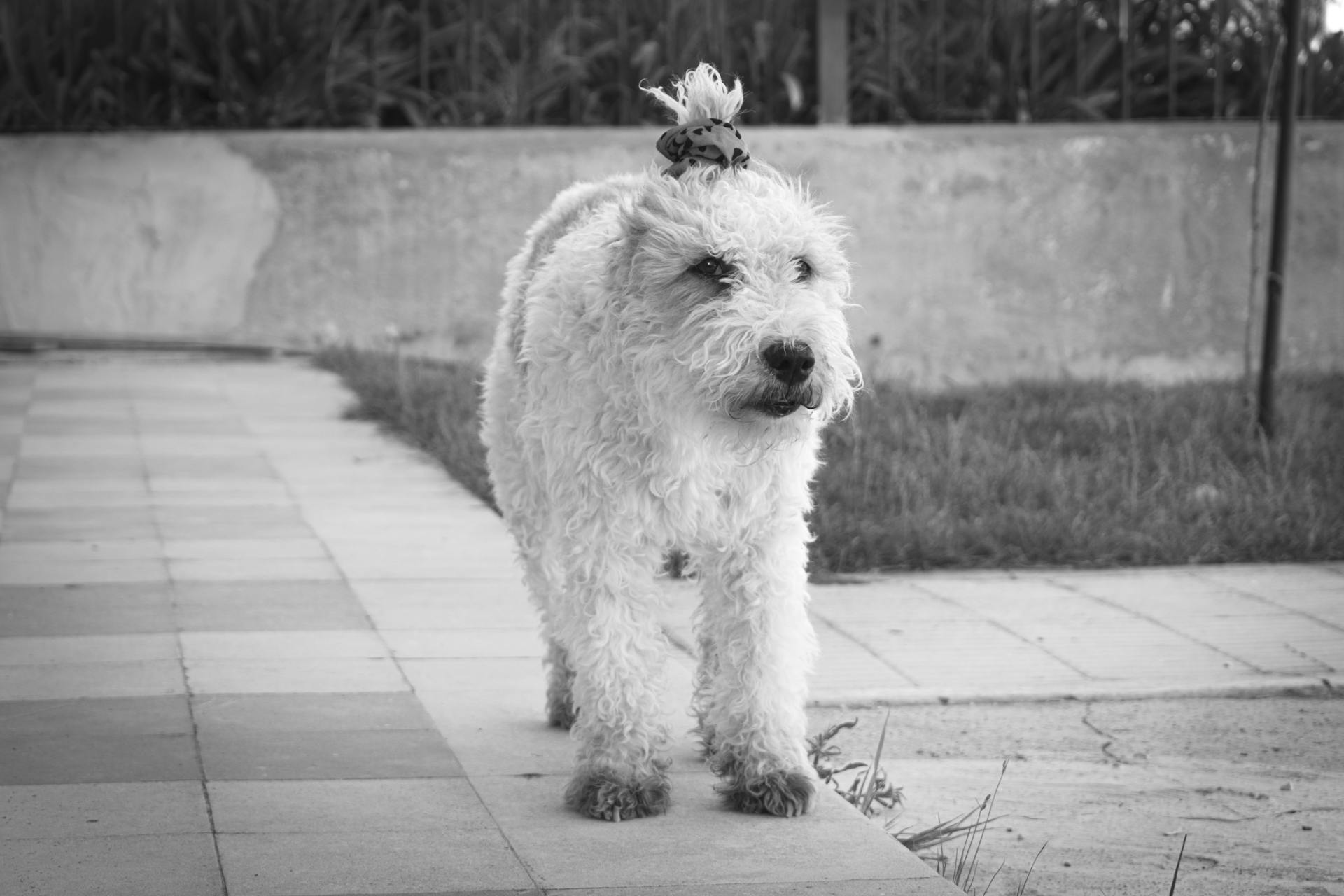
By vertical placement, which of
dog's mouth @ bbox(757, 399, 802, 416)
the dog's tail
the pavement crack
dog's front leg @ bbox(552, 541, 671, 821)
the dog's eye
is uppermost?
the dog's tail

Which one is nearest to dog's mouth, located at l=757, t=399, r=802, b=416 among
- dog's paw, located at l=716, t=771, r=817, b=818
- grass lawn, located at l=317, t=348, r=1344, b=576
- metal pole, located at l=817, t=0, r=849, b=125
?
dog's paw, located at l=716, t=771, r=817, b=818

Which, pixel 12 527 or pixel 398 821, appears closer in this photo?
pixel 398 821

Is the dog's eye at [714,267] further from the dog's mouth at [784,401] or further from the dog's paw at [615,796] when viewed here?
the dog's paw at [615,796]

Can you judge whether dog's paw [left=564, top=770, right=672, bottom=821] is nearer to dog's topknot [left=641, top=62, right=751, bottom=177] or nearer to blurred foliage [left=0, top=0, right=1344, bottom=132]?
dog's topknot [left=641, top=62, right=751, bottom=177]

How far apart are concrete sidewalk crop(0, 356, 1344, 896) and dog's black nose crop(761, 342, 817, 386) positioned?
102 centimetres

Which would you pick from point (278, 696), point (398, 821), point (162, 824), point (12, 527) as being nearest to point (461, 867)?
point (398, 821)

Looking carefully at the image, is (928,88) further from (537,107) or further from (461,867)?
(461,867)

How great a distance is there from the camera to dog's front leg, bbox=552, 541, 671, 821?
411cm

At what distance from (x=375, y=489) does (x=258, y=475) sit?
0.63m

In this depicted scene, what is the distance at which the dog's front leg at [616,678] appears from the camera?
13.5 feet

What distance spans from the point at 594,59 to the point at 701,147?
8.86 meters

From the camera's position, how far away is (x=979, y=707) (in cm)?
540

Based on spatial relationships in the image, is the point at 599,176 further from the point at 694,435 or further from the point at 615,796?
the point at 615,796

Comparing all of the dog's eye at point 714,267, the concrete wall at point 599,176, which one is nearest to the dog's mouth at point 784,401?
the dog's eye at point 714,267
